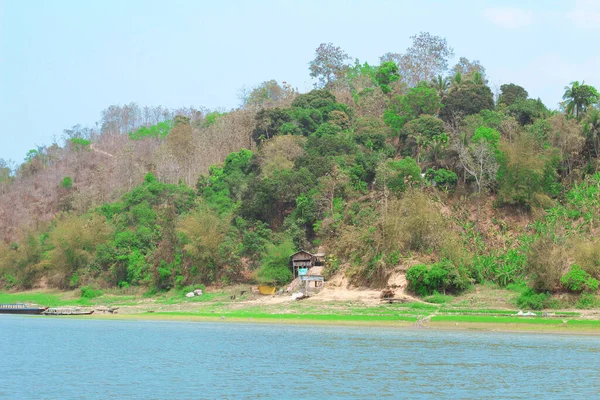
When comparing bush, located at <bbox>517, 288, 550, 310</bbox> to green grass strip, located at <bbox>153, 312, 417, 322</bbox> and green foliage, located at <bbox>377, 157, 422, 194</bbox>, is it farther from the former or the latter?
green foliage, located at <bbox>377, 157, 422, 194</bbox>

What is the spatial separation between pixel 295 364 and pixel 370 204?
30.7 metres

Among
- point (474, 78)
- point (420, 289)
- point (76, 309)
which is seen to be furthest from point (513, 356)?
point (474, 78)

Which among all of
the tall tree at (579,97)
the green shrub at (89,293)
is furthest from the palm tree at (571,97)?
the green shrub at (89,293)

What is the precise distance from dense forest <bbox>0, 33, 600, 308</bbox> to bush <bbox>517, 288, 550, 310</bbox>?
14 centimetres

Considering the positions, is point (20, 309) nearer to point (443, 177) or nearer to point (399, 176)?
point (399, 176)

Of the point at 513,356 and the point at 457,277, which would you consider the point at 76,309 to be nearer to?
the point at 457,277

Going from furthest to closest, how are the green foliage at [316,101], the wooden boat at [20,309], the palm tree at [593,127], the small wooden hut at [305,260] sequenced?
the green foliage at [316,101] → the wooden boat at [20,309] → the palm tree at [593,127] → the small wooden hut at [305,260]

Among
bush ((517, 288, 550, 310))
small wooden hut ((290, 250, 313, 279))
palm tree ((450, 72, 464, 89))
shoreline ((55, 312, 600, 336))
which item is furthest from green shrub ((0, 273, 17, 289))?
bush ((517, 288, 550, 310))

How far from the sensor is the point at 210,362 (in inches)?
1225

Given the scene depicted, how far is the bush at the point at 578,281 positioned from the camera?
136 ft

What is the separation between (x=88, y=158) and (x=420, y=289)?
73746 millimetres

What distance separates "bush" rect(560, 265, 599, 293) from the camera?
41.5 meters

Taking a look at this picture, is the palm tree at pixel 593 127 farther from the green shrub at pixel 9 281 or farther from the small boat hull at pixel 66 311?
the green shrub at pixel 9 281

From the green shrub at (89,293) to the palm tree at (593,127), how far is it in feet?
149
